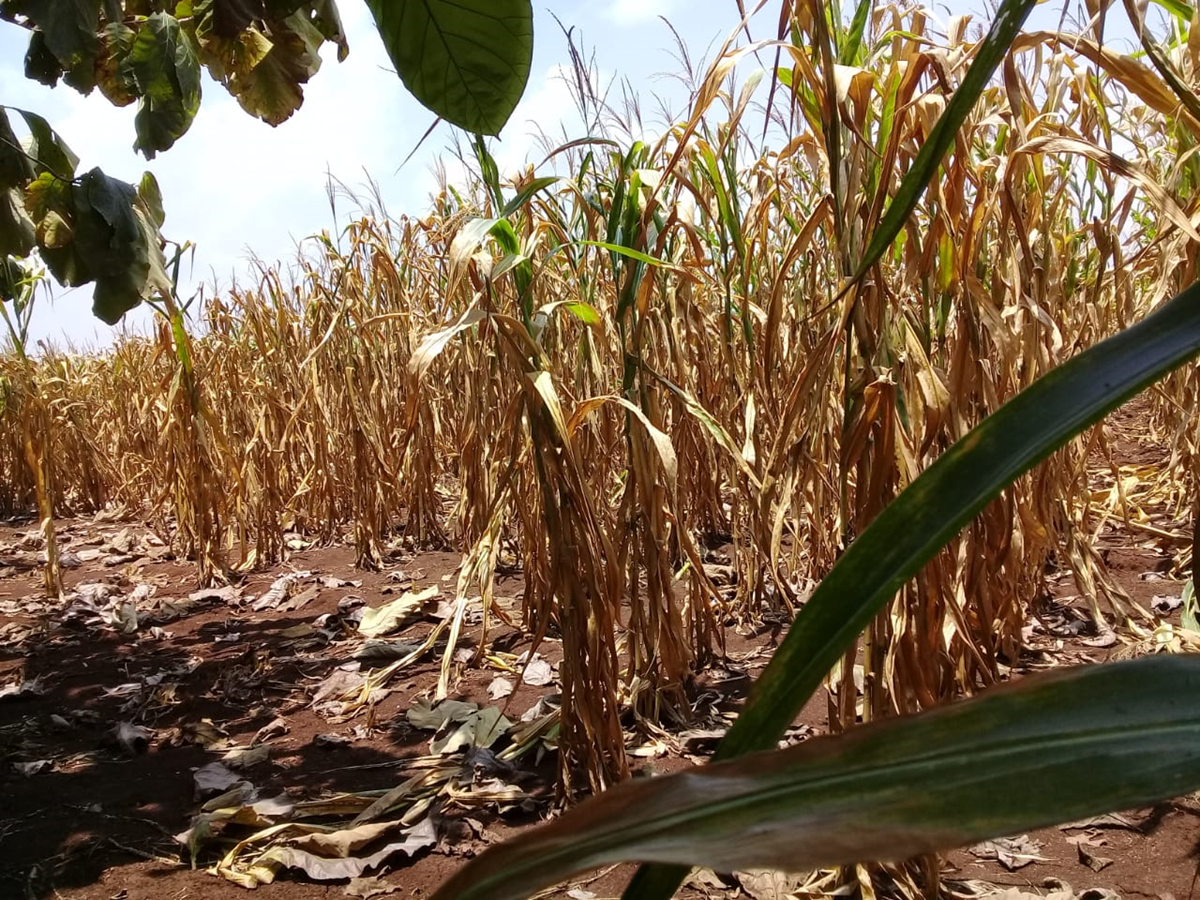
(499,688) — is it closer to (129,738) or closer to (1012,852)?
(129,738)

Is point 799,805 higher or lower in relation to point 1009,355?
lower

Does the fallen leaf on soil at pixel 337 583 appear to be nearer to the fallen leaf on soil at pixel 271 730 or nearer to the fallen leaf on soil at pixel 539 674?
the fallen leaf on soil at pixel 271 730

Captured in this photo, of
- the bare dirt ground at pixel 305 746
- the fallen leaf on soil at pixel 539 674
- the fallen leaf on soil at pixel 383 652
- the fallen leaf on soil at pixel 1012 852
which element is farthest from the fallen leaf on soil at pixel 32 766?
the fallen leaf on soil at pixel 1012 852

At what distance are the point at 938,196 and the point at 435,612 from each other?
2.29 m

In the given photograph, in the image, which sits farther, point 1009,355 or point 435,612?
point 435,612

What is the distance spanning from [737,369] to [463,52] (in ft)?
6.38

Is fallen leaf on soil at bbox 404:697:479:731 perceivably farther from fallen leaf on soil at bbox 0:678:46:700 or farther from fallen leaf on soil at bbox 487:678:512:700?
fallen leaf on soil at bbox 0:678:46:700

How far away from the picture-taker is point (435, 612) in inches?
116

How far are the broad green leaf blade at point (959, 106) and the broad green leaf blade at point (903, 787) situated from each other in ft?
0.58

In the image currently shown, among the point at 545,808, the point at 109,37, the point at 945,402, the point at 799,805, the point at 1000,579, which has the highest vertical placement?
the point at 109,37

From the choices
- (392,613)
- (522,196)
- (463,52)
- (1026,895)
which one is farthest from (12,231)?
(1026,895)

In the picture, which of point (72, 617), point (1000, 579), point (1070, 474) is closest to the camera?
point (1000, 579)

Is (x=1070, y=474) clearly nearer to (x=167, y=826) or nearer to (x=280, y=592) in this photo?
(x=167, y=826)

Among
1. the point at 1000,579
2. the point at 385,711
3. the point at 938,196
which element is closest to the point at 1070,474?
the point at 1000,579
